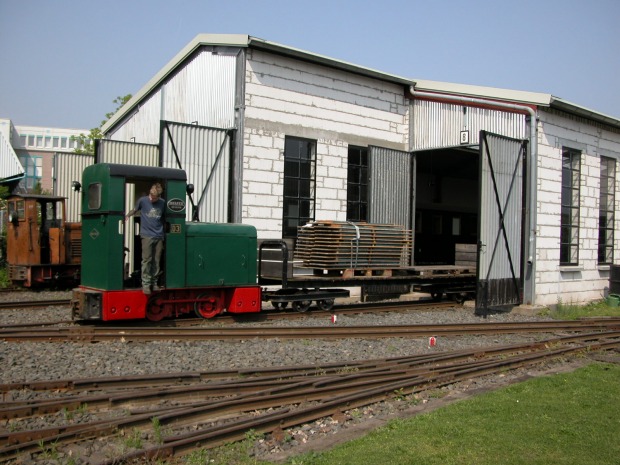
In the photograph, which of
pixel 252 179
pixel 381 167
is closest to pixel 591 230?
pixel 381 167

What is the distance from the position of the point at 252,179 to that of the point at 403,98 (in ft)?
20.1

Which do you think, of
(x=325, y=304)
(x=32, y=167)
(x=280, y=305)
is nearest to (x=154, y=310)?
(x=280, y=305)

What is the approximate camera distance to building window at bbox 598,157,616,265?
773 inches

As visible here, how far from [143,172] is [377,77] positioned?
9355 mm

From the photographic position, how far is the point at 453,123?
55.6 feet

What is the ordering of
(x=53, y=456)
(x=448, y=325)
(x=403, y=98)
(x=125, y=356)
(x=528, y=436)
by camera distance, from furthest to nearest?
(x=403, y=98) → (x=448, y=325) → (x=125, y=356) → (x=528, y=436) → (x=53, y=456)

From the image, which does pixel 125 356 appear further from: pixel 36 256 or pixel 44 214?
pixel 44 214

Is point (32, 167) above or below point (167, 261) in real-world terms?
above

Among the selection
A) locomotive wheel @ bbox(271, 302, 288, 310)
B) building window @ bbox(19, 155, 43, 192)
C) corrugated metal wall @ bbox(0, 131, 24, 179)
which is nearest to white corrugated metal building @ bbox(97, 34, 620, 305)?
locomotive wheel @ bbox(271, 302, 288, 310)

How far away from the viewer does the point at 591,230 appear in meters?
18.6

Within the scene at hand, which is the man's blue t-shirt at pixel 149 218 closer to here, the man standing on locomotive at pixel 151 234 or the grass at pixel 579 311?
the man standing on locomotive at pixel 151 234

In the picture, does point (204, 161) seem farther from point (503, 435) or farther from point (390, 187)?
point (503, 435)

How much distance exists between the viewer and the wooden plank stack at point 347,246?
12562mm

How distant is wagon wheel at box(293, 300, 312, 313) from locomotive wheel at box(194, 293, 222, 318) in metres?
1.87
